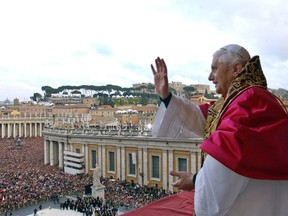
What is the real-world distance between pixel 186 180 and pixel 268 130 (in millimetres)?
732

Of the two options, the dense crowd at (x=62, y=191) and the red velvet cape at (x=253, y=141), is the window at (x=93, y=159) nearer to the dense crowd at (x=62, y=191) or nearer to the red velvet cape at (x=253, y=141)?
the dense crowd at (x=62, y=191)

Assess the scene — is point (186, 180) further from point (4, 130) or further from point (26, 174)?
point (4, 130)

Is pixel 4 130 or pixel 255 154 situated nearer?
pixel 255 154

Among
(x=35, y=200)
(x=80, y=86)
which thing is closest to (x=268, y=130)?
(x=35, y=200)

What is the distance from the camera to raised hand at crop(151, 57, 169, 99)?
9.64 ft

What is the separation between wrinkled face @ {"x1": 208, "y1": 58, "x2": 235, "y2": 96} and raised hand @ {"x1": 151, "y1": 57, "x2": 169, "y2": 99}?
39 cm

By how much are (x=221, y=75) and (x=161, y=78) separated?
0.52 meters

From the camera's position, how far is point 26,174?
30.7 m

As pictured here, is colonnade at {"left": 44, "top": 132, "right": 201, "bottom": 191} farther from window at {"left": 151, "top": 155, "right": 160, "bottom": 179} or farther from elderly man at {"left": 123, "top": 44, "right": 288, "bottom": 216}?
elderly man at {"left": 123, "top": 44, "right": 288, "bottom": 216}

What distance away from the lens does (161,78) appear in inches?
116

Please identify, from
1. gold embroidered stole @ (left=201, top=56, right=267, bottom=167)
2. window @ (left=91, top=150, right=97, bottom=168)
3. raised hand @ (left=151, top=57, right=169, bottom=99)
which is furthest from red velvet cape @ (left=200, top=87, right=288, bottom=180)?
window @ (left=91, top=150, right=97, bottom=168)

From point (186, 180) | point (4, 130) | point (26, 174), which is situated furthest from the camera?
point (4, 130)

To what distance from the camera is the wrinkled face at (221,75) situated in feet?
8.66

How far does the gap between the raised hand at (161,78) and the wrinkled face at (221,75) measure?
0.39 meters
